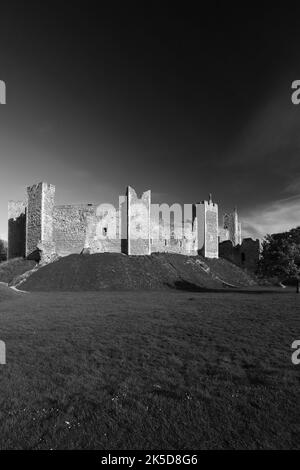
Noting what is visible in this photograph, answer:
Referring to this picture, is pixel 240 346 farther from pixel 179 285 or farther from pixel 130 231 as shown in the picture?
pixel 130 231

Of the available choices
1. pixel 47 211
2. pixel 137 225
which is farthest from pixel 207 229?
pixel 47 211

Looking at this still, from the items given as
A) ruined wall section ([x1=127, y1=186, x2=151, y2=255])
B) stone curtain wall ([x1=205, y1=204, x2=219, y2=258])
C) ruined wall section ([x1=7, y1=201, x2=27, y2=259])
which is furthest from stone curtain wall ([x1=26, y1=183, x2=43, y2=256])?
stone curtain wall ([x1=205, y1=204, x2=219, y2=258])

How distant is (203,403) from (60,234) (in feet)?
146

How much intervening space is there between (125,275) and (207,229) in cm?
2770

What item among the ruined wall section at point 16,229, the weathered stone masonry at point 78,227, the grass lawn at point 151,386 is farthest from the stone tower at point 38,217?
the grass lawn at point 151,386

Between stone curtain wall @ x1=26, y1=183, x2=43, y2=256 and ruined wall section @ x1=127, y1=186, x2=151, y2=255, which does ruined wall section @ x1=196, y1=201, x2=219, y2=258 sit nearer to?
ruined wall section @ x1=127, y1=186, x2=151, y2=255

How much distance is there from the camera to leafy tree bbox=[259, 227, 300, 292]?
28031 millimetres

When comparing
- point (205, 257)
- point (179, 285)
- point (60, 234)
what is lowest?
point (179, 285)

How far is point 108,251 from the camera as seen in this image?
156 ft

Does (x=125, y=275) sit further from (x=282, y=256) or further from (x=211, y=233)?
(x=211, y=233)

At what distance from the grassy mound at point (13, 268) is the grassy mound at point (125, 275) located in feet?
8.11

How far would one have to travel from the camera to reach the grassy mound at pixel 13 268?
1448 inches

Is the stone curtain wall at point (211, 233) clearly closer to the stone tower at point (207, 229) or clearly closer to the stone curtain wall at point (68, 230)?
the stone tower at point (207, 229)
